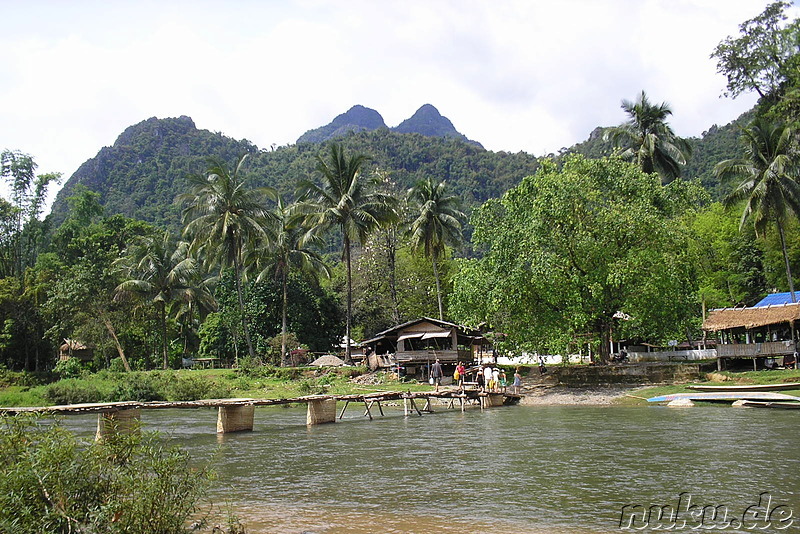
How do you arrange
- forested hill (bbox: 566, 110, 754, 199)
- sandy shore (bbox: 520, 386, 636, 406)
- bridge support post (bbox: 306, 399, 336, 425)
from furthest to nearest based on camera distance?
1. forested hill (bbox: 566, 110, 754, 199)
2. sandy shore (bbox: 520, 386, 636, 406)
3. bridge support post (bbox: 306, 399, 336, 425)

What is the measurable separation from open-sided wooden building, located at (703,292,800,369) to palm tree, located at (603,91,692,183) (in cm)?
1359

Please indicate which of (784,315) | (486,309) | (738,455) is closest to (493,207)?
(486,309)

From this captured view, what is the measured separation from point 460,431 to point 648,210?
18.4 meters

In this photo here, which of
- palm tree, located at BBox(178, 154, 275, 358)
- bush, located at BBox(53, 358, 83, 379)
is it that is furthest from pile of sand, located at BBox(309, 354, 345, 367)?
bush, located at BBox(53, 358, 83, 379)

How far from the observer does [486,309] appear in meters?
34.3

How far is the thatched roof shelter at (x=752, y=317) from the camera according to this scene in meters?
33.2

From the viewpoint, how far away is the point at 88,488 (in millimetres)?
7055

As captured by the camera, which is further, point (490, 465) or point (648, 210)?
point (648, 210)

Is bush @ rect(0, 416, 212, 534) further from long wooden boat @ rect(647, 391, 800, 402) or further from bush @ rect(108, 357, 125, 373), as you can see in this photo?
bush @ rect(108, 357, 125, 373)

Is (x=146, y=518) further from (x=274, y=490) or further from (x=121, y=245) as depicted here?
(x=121, y=245)

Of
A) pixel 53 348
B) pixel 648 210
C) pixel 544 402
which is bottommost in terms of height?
pixel 544 402

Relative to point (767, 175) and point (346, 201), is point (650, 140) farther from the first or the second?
point (346, 201)

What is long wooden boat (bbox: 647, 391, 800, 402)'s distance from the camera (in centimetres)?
2472

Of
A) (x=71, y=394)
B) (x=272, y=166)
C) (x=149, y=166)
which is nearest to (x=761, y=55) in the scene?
(x=71, y=394)
